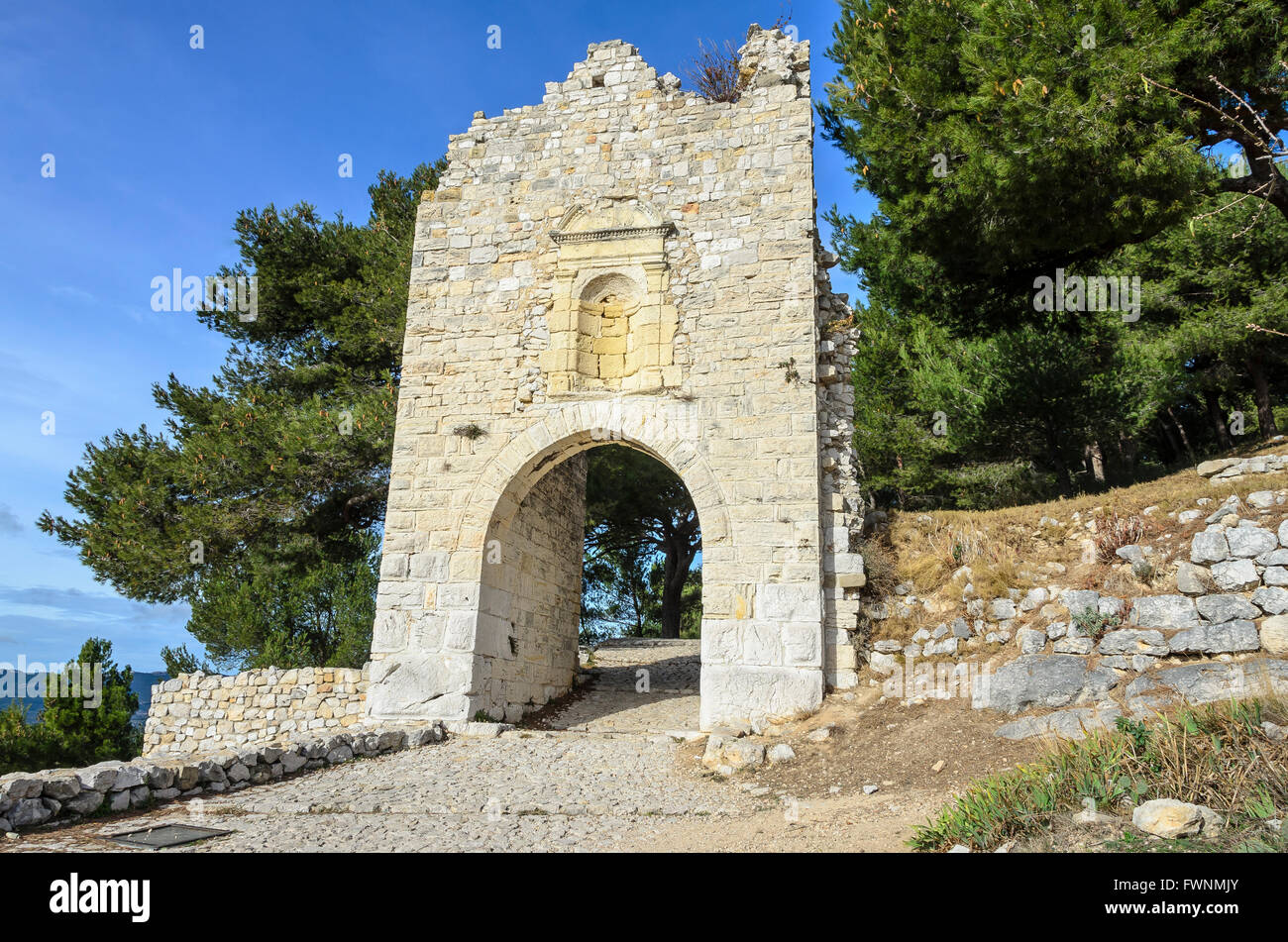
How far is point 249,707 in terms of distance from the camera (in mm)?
9203

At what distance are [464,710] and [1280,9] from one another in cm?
1046

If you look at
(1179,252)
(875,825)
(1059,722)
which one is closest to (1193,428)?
(1179,252)

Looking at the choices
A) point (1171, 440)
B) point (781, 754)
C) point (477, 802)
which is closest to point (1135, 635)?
point (781, 754)

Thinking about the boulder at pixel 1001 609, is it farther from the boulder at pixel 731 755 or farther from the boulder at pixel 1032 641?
the boulder at pixel 731 755

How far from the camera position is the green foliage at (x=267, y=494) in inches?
506

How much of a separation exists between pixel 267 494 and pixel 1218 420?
60.1ft

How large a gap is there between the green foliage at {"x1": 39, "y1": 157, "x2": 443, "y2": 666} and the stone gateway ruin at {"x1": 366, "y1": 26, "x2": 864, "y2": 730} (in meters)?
4.56

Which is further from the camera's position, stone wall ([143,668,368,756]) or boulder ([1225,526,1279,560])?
stone wall ([143,668,368,756])

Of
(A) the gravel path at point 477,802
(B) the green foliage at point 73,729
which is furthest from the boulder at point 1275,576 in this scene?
(B) the green foliage at point 73,729

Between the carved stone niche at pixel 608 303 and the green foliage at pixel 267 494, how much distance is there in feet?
18.2

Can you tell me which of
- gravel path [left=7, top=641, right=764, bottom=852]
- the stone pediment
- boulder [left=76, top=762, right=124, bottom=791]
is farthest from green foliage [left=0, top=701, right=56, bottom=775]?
the stone pediment

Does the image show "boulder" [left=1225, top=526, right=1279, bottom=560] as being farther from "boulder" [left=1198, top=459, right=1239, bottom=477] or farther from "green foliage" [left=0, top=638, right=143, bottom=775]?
"green foliage" [left=0, top=638, right=143, bottom=775]

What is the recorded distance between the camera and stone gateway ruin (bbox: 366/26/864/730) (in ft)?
25.6

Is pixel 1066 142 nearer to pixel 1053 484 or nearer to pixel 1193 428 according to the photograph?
pixel 1053 484
